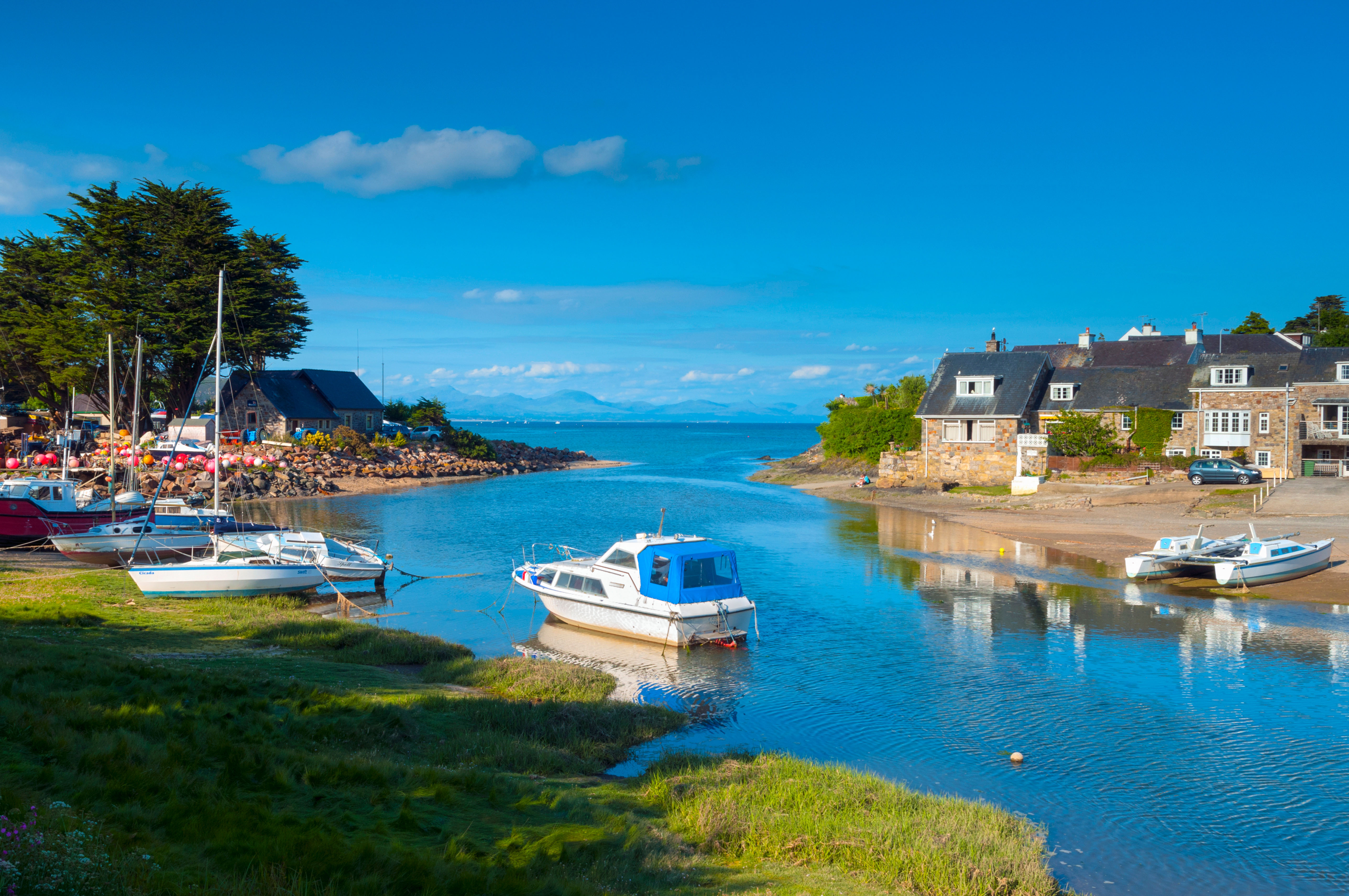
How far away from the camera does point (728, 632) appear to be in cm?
2331

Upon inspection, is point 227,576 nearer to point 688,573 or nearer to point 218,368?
point 218,368

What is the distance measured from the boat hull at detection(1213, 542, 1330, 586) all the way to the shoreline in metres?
0.25

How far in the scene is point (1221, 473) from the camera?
4781 centimetres

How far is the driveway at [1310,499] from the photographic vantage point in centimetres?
3834

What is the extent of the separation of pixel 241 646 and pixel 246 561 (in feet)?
25.1

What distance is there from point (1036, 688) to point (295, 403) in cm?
7121

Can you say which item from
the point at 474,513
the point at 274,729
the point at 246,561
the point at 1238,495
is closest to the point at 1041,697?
the point at 274,729

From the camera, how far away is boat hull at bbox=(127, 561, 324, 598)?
24859mm

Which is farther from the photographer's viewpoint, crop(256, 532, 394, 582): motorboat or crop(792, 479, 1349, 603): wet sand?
crop(792, 479, 1349, 603): wet sand

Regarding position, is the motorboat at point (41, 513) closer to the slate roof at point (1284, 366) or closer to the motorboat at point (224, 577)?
the motorboat at point (224, 577)

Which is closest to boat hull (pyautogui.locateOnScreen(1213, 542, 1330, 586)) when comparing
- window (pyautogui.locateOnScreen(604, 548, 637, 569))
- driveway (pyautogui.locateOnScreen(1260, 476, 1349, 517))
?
driveway (pyautogui.locateOnScreen(1260, 476, 1349, 517))

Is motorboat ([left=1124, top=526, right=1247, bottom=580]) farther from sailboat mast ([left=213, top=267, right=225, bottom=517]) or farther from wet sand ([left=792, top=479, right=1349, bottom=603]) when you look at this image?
sailboat mast ([left=213, top=267, right=225, bottom=517])

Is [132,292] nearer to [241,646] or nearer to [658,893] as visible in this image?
[241,646]

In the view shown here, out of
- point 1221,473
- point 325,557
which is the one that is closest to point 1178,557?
point 1221,473
